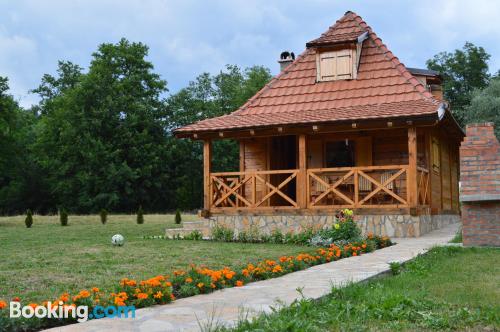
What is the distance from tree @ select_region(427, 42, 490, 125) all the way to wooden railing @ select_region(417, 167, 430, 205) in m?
25.4

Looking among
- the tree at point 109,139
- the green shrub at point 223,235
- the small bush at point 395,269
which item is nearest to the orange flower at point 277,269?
the small bush at point 395,269

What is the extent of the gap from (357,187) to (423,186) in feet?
6.51

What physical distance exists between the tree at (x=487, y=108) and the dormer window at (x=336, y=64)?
669 inches

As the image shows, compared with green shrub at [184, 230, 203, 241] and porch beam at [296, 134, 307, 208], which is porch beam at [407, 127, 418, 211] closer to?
porch beam at [296, 134, 307, 208]

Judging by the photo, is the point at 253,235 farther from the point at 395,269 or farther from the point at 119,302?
the point at 119,302

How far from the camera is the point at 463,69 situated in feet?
131

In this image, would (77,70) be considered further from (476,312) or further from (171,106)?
(476,312)

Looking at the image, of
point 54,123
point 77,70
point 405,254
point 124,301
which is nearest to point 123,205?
point 54,123

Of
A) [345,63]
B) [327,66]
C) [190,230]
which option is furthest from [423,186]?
[190,230]

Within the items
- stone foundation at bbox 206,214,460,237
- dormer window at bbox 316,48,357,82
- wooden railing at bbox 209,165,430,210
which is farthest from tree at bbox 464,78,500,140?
wooden railing at bbox 209,165,430,210

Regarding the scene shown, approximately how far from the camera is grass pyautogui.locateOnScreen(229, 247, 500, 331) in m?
4.28

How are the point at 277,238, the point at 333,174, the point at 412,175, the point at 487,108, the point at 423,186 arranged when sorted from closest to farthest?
the point at 277,238, the point at 412,175, the point at 423,186, the point at 333,174, the point at 487,108

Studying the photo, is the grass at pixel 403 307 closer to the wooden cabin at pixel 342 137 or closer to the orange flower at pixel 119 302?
the orange flower at pixel 119 302

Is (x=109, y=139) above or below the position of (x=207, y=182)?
above
